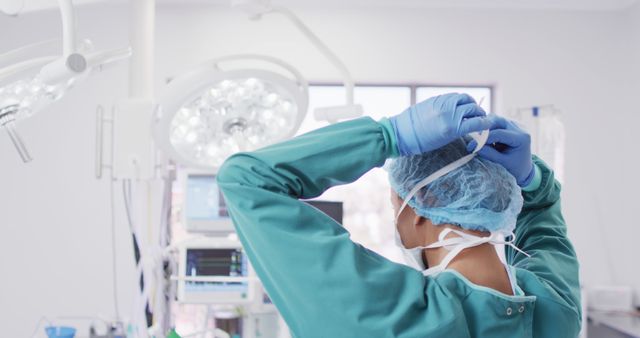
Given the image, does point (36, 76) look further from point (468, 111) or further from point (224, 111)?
point (468, 111)

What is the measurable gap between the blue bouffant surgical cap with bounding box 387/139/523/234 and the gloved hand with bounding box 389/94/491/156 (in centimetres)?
14

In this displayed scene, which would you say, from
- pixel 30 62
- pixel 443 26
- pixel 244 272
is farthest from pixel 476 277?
pixel 443 26

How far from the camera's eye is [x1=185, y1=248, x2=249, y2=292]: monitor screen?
8.86ft

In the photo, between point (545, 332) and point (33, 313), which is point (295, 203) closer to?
point (545, 332)

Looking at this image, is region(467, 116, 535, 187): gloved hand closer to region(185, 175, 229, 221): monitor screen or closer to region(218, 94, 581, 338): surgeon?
region(218, 94, 581, 338): surgeon

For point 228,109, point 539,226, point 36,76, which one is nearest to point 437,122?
point 539,226

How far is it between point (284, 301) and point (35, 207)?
11.6ft

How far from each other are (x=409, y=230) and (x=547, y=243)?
0.35 metres

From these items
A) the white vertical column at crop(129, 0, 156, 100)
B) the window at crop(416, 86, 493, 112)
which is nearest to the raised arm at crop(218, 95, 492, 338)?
the white vertical column at crop(129, 0, 156, 100)

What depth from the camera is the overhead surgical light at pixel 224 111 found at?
1669 millimetres

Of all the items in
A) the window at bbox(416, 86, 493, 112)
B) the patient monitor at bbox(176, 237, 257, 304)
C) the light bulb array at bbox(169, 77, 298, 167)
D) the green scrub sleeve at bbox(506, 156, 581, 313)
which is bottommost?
the patient monitor at bbox(176, 237, 257, 304)

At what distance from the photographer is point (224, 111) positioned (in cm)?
184

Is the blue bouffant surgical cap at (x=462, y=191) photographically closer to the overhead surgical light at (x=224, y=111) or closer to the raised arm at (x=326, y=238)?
the raised arm at (x=326, y=238)

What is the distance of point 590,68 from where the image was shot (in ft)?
14.3
